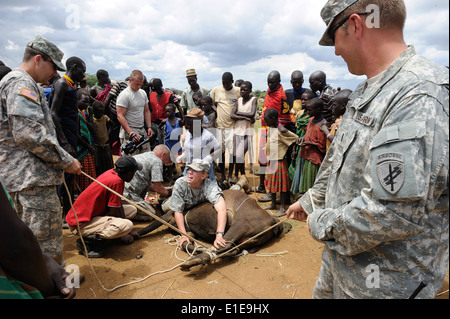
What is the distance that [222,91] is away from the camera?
6.81 m

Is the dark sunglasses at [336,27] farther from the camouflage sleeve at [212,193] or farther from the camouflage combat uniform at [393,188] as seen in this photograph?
the camouflage sleeve at [212,193]

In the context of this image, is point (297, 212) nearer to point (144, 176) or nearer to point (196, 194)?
point (196, 194)

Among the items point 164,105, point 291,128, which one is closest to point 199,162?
point 291,128

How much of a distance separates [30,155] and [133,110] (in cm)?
320

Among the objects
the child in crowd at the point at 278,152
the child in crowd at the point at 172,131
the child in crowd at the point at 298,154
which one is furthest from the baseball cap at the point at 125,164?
the child in crowd at the point at 298,154

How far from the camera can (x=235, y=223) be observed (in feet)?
12.7

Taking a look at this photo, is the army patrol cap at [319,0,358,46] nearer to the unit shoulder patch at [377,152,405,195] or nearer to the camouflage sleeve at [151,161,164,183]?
the unit shoulder patch at [377,152,405,195]

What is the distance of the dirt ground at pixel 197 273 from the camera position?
9.82ft

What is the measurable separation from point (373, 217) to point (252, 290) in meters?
2.18

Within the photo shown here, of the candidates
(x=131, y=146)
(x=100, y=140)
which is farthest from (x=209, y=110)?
(x=100, y=140)

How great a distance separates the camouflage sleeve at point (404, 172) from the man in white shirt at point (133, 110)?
4975 millimetres

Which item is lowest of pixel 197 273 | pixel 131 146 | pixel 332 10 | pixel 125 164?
pixel 197 273

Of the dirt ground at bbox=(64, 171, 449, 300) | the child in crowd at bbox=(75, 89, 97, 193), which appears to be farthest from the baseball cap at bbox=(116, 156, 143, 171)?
the child in crowd at bbox=(75, 89, 97, 193)

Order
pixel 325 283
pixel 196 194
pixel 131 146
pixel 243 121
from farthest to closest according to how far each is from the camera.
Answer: pixel 243 121
pixel 131 146
pixel 196 194
pixel 325 283
